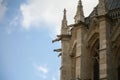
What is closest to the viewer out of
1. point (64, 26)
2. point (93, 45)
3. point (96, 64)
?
point (96, 64)

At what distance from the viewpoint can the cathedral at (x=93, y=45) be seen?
3111 cm

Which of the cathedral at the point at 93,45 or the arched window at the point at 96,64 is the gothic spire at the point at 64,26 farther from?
the arched window at the point at 96,64

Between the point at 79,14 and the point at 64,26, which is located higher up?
the point at 79,14

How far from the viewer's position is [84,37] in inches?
1325

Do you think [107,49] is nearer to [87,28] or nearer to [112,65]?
[112,65]

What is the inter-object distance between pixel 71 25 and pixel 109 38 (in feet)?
14.5

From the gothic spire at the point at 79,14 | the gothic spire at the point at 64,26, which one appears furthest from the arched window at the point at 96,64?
the gothic spire at the point at 64,26

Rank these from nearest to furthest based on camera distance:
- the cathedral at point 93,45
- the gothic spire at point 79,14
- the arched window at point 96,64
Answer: the cathedral at point 93,45
the arched window at point 96,64
the gothic spire at point 79,14

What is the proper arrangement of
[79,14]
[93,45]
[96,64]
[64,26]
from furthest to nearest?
[64,26], [79,14], [93,45], [96,64]

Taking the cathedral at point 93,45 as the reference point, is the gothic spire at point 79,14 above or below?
above

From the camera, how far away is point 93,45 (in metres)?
33.4

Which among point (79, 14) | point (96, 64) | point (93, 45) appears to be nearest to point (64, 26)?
point (79, 14)

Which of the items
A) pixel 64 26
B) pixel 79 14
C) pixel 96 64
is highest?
pixel 79 14

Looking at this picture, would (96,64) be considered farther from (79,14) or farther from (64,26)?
(64,26)
